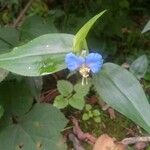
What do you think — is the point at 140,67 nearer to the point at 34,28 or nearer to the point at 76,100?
the point at 76,100

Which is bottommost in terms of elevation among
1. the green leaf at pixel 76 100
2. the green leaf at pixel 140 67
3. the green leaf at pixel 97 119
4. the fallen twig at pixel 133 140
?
the green leaf at pixel 97 119

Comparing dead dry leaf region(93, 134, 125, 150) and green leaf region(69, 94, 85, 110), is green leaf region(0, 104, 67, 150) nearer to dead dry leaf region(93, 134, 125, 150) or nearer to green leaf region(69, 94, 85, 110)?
green leaf region(69, 94, 85, 110)

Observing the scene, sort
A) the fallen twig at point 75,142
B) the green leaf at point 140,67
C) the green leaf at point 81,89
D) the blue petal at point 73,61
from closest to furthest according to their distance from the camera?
the blue petal at point 73,61
the green leaf at point 140,67
the green leaf at point 81,89
the fallen twig at point 75,142

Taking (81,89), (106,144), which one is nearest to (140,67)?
(81,89)

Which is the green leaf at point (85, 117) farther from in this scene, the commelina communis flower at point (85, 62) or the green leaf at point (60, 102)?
the commelina communis flower at point (85, 62)

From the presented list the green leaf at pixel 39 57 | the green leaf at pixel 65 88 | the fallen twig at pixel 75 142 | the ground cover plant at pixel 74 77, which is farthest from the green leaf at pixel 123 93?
the fallen twig at pixel 75 142

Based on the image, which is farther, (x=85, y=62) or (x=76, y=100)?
(x=76, y=100)

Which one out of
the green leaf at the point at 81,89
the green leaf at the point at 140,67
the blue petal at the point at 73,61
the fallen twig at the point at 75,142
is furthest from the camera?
the fallen twig at the point at 75,142

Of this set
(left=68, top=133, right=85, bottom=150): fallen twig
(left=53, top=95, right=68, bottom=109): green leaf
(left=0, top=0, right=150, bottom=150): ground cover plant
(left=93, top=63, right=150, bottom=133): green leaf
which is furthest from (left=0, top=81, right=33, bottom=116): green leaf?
(left=93, top=63, right=150, bottom=133): green leaf
